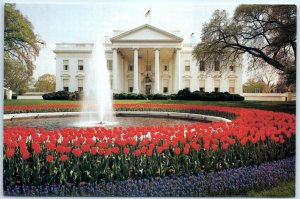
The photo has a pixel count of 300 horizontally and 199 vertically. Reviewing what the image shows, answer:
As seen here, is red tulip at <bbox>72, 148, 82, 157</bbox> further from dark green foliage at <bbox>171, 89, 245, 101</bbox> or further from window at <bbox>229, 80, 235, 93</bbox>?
window at <bbox>229, 80, 235, 93</bbox>

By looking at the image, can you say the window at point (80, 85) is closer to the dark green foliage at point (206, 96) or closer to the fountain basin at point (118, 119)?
the fountain basin at point (118, 119)

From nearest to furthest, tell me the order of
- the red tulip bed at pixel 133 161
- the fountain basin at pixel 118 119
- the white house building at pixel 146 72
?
the red tulip bed at pixel 133 161, the fountain basin at pixel 118 119, the white house building at pixel 146 72

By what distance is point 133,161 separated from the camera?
4.60 m

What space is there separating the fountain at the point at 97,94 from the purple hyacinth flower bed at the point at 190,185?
276 centimetres

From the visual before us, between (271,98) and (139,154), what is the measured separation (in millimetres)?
3898

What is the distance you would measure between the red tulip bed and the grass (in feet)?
0.36

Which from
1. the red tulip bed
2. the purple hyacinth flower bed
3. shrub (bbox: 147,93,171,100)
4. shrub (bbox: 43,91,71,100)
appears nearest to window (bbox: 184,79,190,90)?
shrub (bbox: 147,93,171,100)

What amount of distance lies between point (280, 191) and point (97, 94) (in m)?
4.86

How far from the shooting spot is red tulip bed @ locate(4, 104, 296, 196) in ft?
14.5

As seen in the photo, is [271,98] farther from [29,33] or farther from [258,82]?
[29,33]

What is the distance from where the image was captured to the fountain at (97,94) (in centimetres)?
758

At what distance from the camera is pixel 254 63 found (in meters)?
6.95

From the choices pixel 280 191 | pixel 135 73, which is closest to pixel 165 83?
pixel 135 73

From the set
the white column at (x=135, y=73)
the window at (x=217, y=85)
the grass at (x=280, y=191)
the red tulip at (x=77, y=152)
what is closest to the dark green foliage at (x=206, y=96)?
the window at (x=217, y=85)
